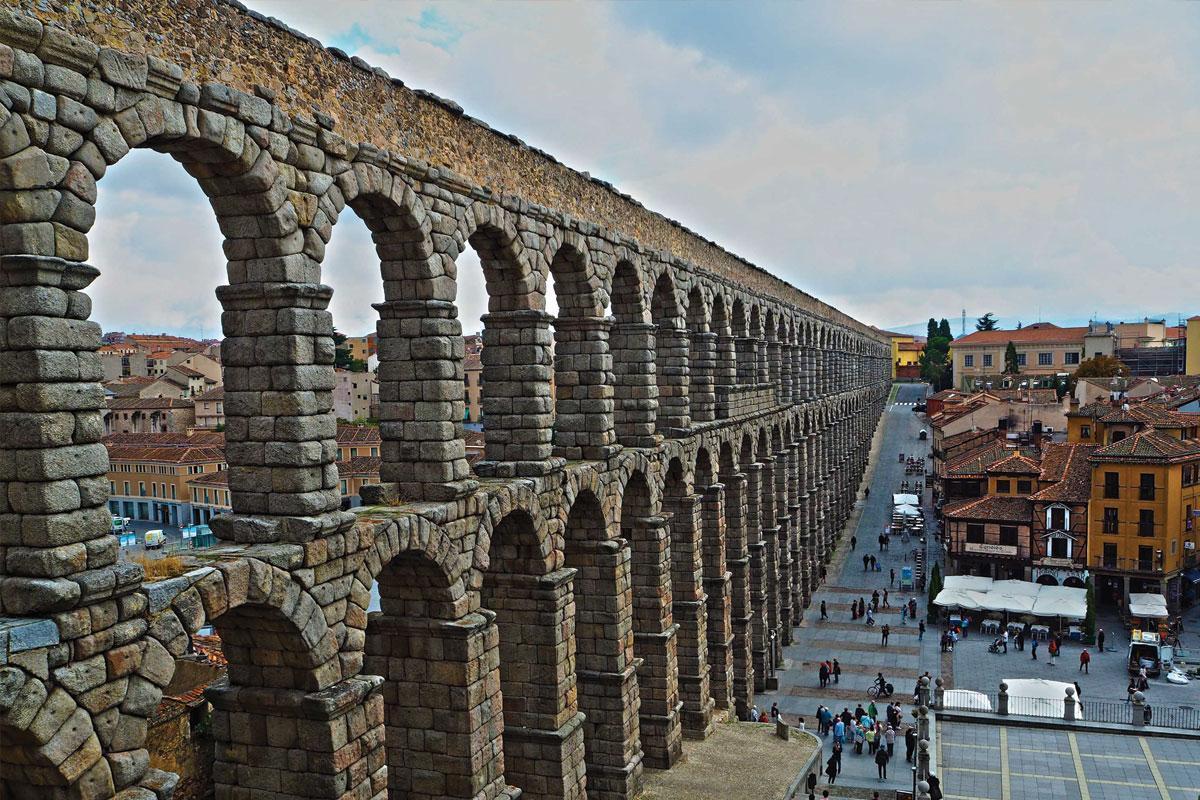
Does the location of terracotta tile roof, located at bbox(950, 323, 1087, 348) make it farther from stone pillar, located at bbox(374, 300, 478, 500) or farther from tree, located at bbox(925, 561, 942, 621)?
stone pillar, located at bbox(374, 300, 478, 500)

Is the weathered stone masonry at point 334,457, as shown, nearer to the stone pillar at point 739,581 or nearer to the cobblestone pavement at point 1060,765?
the stone pillar at point 739,581

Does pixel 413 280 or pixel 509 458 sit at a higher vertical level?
pixel 413 280

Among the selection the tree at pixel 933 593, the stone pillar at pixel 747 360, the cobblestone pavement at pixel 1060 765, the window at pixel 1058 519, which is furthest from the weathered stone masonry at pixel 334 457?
the window at pixel 1058 519

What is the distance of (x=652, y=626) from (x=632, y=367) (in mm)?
6889

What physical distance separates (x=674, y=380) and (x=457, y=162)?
13.6 metres

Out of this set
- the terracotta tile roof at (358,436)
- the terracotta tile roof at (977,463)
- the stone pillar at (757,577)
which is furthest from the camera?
the terracotta tile roof at (977,463)

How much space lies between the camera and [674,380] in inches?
1179

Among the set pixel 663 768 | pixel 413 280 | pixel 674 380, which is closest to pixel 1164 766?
pixel 663 768

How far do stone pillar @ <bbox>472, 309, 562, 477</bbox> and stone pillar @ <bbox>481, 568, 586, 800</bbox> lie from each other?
91.9 inches

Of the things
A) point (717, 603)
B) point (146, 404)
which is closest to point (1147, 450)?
point (717, 603)

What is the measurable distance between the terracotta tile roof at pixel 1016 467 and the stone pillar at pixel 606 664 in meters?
37.3

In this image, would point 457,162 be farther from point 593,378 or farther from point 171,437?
point 171,437

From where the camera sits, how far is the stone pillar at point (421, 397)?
1639 centimetres

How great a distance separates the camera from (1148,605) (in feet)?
149
